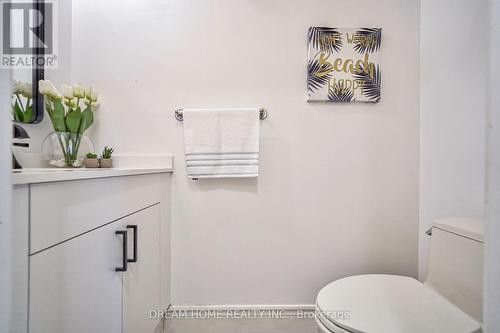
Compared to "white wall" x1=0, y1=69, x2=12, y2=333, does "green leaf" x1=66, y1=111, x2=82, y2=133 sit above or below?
above

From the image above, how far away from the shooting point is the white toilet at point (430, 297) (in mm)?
629

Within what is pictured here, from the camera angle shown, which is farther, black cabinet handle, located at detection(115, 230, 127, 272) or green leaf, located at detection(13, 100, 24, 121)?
green leaf, located at detection(13, 100, 24, 121)

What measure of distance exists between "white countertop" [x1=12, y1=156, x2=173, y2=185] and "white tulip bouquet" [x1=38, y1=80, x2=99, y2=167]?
→ 0.10m

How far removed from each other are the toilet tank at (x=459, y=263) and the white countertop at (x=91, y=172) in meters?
1.27

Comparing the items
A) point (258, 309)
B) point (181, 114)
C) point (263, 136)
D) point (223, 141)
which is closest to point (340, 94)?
point (263, 136)

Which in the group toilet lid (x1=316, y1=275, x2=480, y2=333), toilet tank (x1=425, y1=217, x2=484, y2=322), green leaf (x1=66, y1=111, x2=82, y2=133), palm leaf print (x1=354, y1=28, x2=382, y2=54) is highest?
palm leaf print (x1=354, y1=28, x2=382, y2=54)

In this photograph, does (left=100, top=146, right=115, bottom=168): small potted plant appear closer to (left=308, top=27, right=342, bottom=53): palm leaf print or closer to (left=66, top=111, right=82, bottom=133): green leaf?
(left=66, top=111, right=82, bottom=133): green leaf

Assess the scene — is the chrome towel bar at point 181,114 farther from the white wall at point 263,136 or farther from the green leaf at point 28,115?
the green leaf at point 28,115

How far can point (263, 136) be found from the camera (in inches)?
43.6

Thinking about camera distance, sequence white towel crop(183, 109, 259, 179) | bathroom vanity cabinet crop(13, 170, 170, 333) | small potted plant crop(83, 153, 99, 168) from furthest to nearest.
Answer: white towel crop(183, 109, 259, 179) → small potted plant crop(83, 153, 99, 168) → bathroom vanity cabinet crop(13, 170, 170, 333)

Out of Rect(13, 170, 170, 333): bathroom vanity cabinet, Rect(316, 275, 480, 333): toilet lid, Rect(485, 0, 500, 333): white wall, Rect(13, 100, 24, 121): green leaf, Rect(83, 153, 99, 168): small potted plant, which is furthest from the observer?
Rect(83, 153, 99, 168): small potted plant

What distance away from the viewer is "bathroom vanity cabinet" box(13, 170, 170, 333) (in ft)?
1.31

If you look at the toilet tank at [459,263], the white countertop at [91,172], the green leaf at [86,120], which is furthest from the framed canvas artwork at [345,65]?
the green leaf at [86,120]

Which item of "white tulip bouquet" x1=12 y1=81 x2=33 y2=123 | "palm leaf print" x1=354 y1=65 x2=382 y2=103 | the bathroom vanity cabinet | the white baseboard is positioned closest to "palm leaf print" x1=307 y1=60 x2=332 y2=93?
"palm leaf print" x1=354 y1=65 x2=382 y2=103
